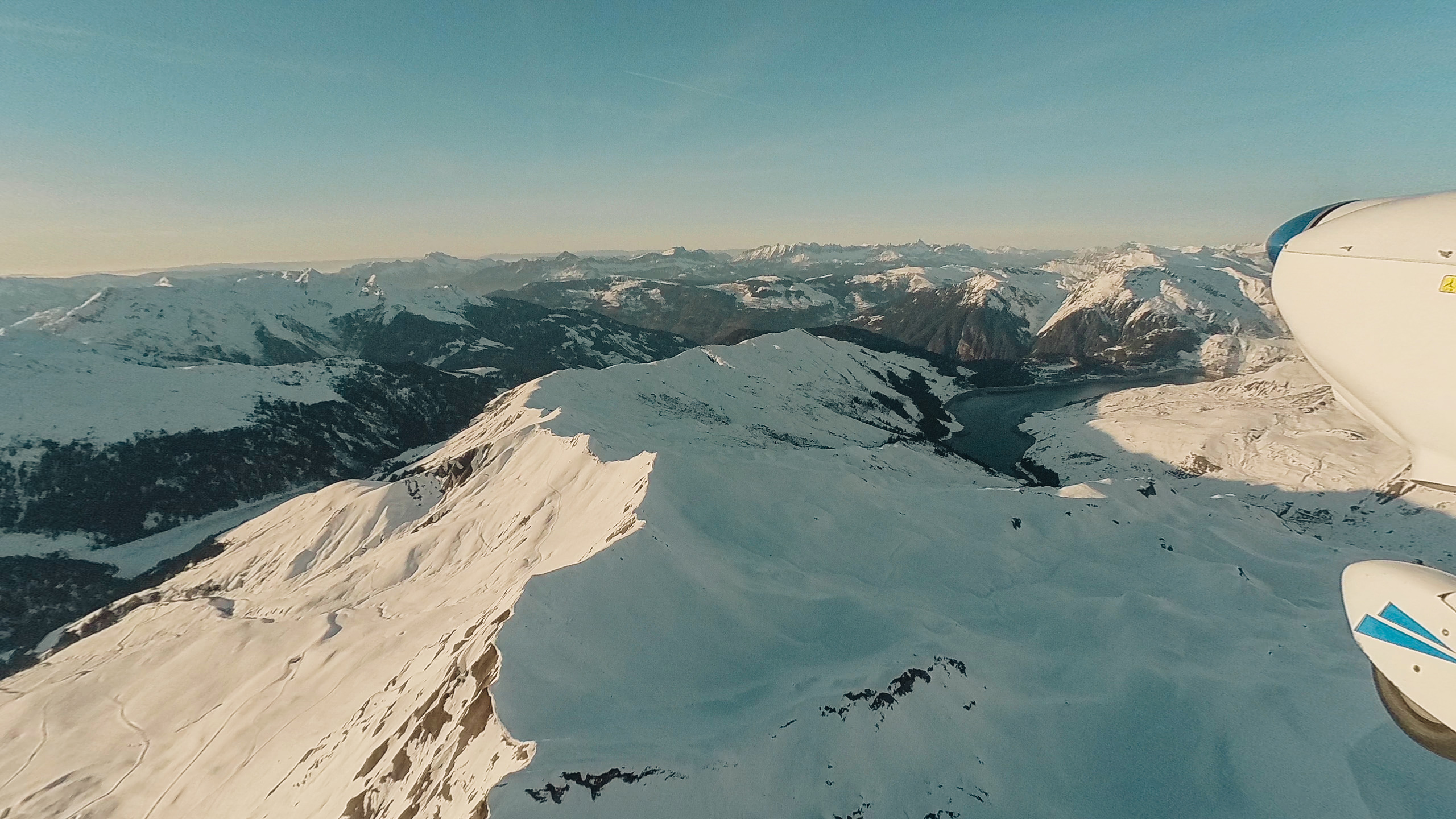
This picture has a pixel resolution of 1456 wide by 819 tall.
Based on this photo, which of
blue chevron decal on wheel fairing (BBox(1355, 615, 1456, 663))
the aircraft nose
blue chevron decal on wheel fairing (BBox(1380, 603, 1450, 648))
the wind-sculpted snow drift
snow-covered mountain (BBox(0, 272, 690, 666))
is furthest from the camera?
snow-covered mountain (BBox(0, 272, 690, 666))

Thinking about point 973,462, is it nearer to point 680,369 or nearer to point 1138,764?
point 680,369

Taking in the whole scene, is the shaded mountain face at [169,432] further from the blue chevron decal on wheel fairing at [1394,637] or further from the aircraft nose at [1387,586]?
the blue chevron decal on wheel fairing at [1394,637]

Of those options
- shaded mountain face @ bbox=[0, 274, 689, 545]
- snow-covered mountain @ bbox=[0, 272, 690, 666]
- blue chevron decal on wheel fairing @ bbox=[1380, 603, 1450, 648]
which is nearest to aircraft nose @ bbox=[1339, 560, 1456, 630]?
blue chevron decal on wheel fairing @ bbox=[1380, 603, 1450, 648]

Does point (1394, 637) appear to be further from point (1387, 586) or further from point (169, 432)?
point (169, 432)

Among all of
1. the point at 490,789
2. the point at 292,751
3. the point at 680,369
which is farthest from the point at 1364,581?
the point at 680,369

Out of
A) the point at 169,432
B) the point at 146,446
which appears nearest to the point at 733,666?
the point at 146,446

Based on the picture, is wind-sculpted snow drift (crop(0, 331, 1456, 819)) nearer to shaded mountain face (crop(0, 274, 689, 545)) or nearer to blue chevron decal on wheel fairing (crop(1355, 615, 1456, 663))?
blue chevron decal on wheel fairing (crop(1355, 615, 1456, 663))
